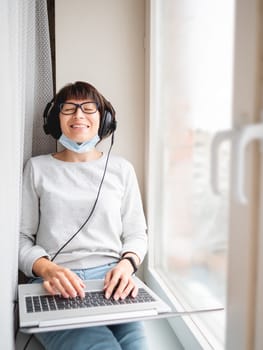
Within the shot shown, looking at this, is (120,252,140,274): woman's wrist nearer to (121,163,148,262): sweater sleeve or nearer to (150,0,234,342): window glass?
(121,163,148,262): sweater sleeve

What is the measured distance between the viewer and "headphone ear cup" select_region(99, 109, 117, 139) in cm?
121

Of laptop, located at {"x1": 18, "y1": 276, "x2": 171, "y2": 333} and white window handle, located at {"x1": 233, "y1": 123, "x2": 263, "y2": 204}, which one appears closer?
white window handle, located at {"x1": 233, "y1": 123, "x2": 263, "y2": 204}

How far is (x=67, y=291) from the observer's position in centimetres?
92

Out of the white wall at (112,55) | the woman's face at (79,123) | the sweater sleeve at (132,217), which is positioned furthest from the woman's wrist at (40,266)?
the white wall at (112,55)

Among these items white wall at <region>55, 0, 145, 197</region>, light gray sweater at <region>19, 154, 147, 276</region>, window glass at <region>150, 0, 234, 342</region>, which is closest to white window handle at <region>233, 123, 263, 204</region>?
window glass at <region>150, 0, 234, 342</region>

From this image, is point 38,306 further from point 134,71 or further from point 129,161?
point 134,71

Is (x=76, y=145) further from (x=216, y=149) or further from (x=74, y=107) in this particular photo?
(x=216, y=149)

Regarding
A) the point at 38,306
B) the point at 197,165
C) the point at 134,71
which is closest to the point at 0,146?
the point at 38,306

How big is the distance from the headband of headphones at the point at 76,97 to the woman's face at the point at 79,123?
0.08 ft

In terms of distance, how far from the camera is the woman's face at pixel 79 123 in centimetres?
115

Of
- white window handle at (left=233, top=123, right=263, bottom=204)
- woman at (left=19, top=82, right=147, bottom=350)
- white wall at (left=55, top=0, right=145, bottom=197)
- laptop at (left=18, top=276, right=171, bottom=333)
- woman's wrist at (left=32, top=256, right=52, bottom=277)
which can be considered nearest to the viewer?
white window handle at (left=233, top=123, right=263, bottom=204)

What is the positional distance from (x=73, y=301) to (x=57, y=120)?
1.95ft

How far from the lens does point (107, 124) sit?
4.01 feet

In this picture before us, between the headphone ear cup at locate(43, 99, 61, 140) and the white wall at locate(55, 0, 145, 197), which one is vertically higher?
the white wall at locate(55, 0, 145, 197)
